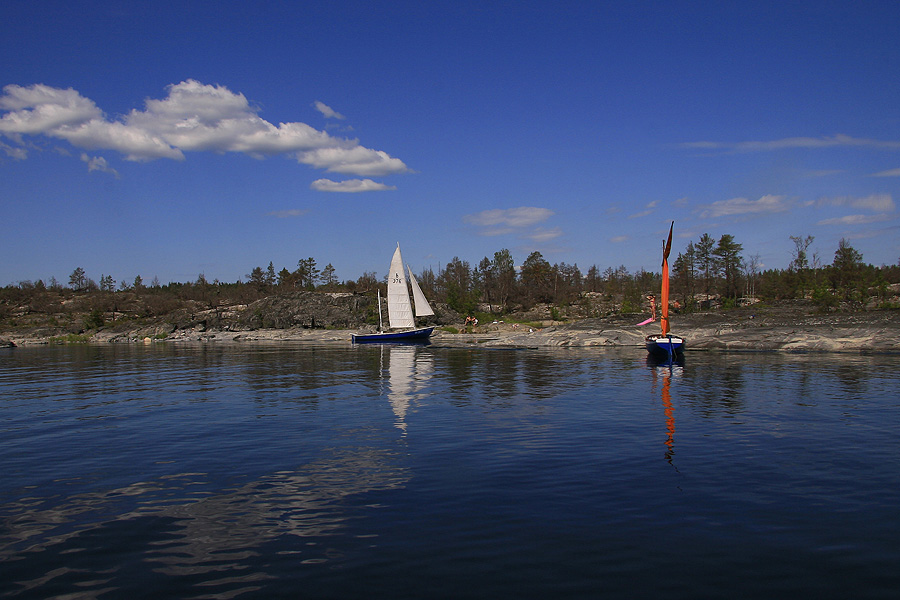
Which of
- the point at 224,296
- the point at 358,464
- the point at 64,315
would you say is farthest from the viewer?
the point at 224,296

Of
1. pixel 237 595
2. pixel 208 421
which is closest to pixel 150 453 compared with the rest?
pixel 208 421

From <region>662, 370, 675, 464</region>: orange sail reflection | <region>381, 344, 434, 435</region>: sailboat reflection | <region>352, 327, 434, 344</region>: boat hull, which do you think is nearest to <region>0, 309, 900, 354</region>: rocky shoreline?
<region>352, 327, 434, 344</region>: boat hull

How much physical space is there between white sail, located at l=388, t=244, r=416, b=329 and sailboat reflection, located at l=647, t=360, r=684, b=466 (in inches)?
1773

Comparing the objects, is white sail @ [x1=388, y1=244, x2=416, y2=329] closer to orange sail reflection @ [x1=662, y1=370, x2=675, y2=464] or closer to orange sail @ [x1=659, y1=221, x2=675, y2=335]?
orange sail @ [x1=659, y1=221, x2=675, y2=335]

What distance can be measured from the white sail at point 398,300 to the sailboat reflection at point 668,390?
148 feet

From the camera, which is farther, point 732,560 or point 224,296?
point 224,296

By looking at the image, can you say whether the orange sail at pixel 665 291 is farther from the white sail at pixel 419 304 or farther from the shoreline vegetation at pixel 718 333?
the white sail at pixel 419 304

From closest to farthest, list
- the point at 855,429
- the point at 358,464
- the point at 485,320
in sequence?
the point at 358,464 → the point at 855,429 → the point at 485,320

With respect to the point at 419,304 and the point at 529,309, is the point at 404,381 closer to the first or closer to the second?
the point at 419,304

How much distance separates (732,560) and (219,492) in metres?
9.59

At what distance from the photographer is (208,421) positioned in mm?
20031

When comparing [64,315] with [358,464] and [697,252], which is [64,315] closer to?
[697,252]

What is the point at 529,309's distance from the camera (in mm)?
137000

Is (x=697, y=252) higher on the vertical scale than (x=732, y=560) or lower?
higher
